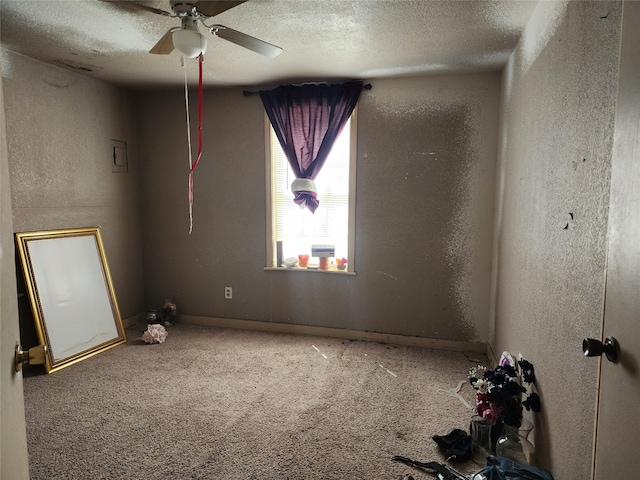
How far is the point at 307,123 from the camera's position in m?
3.54

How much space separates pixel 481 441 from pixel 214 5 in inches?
99.2

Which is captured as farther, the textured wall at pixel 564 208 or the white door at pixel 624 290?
the textured wall at pixel 564 208

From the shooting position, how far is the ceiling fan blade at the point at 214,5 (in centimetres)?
176

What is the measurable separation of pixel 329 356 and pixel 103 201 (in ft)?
8.37

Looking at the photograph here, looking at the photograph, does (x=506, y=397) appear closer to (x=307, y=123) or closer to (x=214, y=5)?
(x=214, y=5)

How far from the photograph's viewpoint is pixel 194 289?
4.09 meters

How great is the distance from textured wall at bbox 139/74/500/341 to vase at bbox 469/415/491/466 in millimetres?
1478

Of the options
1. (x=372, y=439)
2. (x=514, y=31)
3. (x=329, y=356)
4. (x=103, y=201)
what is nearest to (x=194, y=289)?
(x=103, y=201)

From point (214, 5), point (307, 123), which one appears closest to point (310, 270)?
point (307, 123)

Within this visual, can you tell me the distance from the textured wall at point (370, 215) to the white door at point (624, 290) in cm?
235

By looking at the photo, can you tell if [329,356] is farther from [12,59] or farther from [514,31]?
[12,59]

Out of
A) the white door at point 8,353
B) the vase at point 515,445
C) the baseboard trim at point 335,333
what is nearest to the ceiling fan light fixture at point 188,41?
the white door at point 8,353

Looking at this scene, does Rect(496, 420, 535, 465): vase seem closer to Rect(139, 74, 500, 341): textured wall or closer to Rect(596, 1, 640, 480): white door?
Rect(596, 1, 640, 480): white door

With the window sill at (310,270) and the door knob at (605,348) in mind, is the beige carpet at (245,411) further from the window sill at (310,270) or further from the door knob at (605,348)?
the door knob at (605,348)
